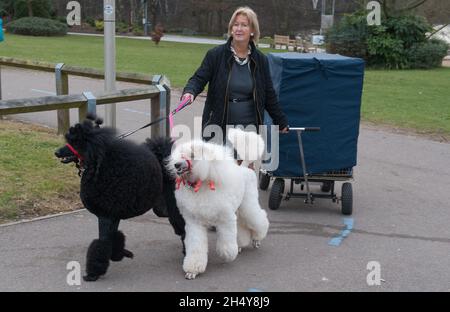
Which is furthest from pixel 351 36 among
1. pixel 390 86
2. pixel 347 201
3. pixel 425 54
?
pixel 347 201

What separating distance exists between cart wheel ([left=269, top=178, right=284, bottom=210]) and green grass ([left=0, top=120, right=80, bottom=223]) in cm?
217

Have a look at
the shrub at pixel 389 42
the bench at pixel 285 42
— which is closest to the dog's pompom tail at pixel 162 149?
the shrub at pixel 389 42

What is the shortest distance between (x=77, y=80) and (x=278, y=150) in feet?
44.9

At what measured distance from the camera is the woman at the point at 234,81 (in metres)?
5.78

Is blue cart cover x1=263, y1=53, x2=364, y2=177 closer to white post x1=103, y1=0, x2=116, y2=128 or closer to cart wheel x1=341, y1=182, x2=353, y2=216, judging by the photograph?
cart wheel x1=341, y1=182, x2=353, y2=216

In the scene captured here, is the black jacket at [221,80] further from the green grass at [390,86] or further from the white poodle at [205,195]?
the green grass at [390,86]

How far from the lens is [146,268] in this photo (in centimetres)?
516

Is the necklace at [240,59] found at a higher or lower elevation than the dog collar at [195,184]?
Answer: higher

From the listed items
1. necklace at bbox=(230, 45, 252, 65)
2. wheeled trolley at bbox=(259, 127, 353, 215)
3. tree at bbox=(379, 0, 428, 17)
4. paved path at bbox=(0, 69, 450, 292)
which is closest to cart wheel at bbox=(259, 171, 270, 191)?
paved path at bbox=(0, 69, 450, 292)

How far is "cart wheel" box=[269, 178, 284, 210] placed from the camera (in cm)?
692

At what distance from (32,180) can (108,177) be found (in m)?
2.96

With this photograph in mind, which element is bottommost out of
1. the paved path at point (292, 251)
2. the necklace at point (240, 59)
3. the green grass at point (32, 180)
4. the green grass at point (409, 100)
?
the green grass at point (409, 100)

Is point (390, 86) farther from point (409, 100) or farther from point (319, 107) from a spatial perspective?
point (319, 107)

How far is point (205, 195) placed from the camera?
16.0 ft
